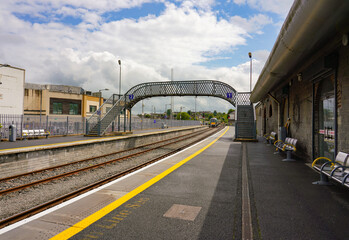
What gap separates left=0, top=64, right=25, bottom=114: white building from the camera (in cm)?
2809

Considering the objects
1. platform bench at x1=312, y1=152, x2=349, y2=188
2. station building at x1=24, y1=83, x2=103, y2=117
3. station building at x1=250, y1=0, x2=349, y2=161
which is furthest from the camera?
station building at x1=24, y1=83, x2=103, y2=117

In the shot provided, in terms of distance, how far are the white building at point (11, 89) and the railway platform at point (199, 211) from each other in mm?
29311

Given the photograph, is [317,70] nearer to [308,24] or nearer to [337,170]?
[337,170]

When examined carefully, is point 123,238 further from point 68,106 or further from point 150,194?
point 68,106

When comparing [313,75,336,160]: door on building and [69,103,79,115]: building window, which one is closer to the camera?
[313,75,336,160]: door on building

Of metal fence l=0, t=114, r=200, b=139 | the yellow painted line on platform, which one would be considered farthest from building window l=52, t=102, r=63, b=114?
the yellow painted line on platform

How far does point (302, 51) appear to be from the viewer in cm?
597

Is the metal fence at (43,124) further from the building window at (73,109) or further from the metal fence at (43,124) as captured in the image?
the building window at (73,109)

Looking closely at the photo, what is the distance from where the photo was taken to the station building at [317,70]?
433 cm

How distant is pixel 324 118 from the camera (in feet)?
26.9

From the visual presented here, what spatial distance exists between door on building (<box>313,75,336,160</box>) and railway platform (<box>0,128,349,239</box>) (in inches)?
65.1

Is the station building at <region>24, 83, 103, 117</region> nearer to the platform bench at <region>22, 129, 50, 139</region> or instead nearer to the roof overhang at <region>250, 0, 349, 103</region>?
the platform bench at <region>22, 129, 50, 139</region>

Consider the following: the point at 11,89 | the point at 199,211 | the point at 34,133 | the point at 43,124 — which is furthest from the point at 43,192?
the point at 11,89

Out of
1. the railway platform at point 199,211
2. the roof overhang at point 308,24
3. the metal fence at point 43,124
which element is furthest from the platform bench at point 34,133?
the roof overhang at point 308,24
